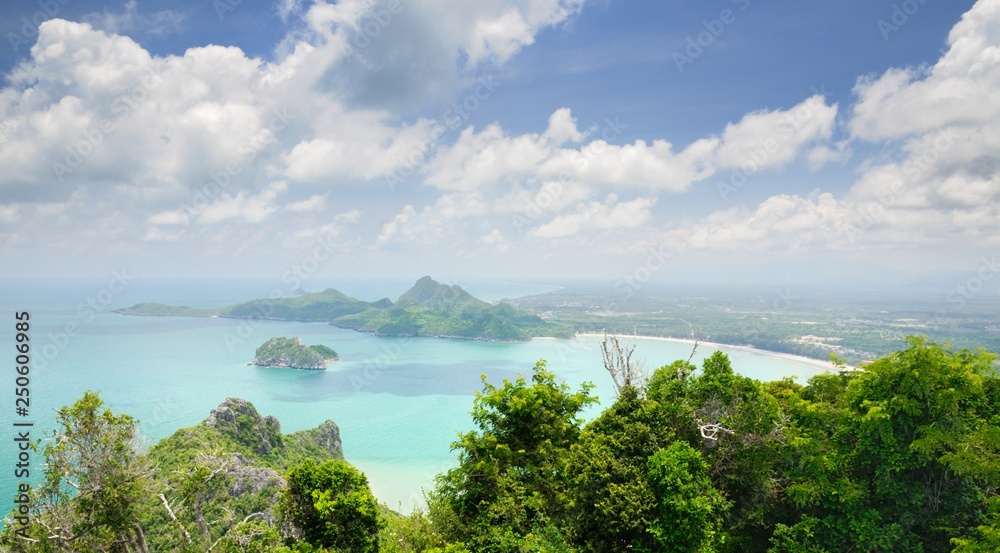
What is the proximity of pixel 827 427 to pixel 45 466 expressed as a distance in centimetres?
1317

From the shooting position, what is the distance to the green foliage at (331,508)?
26.6ft

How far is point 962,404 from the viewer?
8102mm

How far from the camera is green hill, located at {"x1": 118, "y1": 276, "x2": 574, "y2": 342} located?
112312 mm

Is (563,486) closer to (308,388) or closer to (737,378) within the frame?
(737,378)

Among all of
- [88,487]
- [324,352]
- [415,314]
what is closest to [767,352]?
[324,352]

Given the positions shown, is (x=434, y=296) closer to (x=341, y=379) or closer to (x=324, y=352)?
(x=324, y=352)

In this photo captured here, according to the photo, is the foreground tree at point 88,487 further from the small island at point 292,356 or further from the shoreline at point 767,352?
the small island at point 292,356

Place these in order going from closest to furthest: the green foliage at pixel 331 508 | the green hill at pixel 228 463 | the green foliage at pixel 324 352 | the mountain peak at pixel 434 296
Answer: the green hill at pixel 228 463 → the green foliage at pixel 331 508 → the green foliage at pixel 324 352 → the mountain peak at pixel 434 296

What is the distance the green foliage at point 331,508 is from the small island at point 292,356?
74.2 m

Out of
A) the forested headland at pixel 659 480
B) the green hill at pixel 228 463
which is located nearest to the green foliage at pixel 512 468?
the forested headland at pixel 659 480

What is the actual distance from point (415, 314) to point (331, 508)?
118194mm

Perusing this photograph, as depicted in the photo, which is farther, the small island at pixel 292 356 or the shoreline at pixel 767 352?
the small island at pixel 292 356

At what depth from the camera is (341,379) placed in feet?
231

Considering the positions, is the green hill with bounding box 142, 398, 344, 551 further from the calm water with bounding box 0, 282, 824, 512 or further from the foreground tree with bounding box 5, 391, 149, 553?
the calm water with bounding box 0, 282, 824, 512
